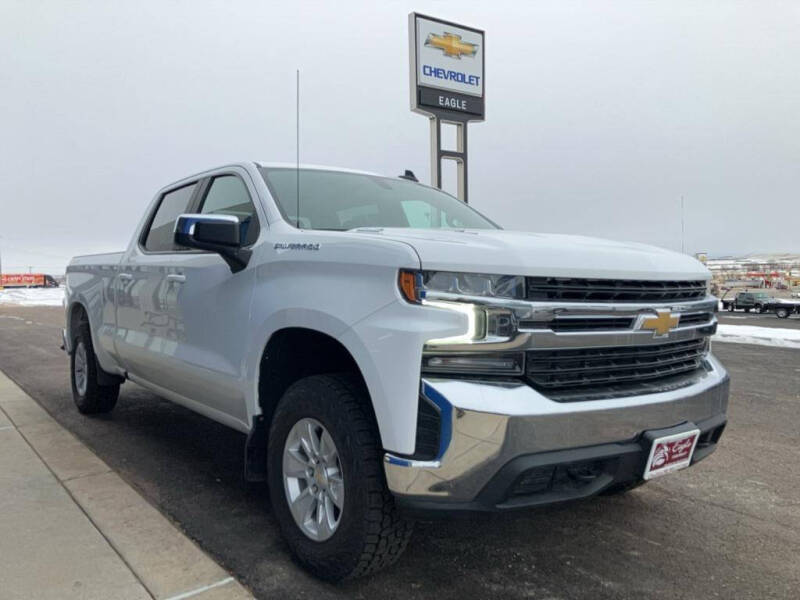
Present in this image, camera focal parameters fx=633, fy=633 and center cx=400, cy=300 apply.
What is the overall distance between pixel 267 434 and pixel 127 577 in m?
0.83

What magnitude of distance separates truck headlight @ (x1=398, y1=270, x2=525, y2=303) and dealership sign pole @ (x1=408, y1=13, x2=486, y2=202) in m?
10.7

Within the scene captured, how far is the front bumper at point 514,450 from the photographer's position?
213cm

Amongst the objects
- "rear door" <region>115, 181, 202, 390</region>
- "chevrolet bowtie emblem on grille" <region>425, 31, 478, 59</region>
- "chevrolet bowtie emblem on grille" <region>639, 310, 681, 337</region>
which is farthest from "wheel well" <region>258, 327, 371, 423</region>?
"chevrolet bowtie emblem on grille" <region>425, 31, 478, 59</region>

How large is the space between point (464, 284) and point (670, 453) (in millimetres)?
1116

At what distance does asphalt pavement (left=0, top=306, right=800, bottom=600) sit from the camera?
2.66 meters

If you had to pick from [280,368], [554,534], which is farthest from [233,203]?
[554,534]

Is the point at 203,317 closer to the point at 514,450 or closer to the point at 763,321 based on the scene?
the point at 514,450

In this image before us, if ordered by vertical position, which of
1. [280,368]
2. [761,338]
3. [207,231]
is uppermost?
[207,231]

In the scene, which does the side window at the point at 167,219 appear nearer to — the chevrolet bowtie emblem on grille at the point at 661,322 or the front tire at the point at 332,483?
the front tire at the point at 332,483

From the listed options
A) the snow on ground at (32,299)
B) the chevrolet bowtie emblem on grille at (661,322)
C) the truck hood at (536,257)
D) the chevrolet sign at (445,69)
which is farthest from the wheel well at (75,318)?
the snow on ground at (32,299)

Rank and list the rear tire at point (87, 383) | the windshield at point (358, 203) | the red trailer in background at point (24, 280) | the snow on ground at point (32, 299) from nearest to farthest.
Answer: the windshield at point (358, 203), the rear tire at point (87, 383), the snow on ground at point (32, 299), the red trailer in background at point (24, 280)

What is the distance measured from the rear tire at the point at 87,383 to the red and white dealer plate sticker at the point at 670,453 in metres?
4.53

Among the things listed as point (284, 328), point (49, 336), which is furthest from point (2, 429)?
point (49, 336)

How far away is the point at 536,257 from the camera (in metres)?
2.33
